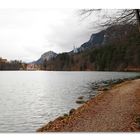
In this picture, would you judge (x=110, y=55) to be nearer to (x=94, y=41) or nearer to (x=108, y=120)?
(x=94, y=41)

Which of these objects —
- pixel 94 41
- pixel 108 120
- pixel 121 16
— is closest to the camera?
pixel 121 16

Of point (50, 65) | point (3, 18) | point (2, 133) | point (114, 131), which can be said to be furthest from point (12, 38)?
point (114, 131)

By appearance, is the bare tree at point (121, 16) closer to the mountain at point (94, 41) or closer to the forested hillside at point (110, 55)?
the forested hillside at point (110, 55)

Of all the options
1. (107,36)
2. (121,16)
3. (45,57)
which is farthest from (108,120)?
(121,16)

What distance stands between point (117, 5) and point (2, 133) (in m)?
2.80

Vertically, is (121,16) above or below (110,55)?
above

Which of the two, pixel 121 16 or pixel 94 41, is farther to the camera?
pixel 94 41

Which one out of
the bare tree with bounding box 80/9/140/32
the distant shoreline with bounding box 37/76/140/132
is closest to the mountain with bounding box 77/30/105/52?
the bare tree with bounding box 80/9/140/32

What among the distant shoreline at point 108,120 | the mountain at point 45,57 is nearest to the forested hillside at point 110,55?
the mountain at point 45,57

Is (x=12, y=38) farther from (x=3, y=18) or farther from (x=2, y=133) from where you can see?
(x=2, y=133)

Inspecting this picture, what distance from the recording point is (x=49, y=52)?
7.00m
